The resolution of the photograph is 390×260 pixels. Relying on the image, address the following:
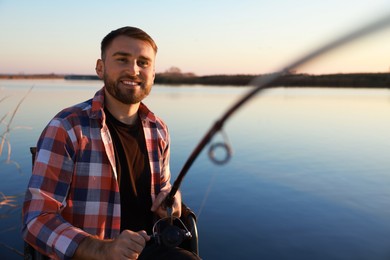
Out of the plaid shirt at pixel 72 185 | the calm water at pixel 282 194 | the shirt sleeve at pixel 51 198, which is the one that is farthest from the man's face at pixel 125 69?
the calm water at pixel 282 194

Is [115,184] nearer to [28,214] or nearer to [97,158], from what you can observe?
[97,158]

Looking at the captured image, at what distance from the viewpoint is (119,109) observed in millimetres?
2574

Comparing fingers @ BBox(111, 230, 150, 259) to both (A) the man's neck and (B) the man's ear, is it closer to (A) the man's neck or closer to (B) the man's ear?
(A) the man's neck

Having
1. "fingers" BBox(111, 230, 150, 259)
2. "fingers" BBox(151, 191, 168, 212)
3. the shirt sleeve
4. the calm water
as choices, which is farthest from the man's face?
"fingers" BBox(111, 230, 150, 259)

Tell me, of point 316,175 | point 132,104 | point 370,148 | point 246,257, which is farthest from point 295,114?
point 132,104

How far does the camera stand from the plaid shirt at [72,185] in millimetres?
1980

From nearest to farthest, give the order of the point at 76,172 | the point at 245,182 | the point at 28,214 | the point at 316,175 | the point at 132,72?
the point at 28,214 → the point at 76,172 → the point at 132,72 → the point at 245,182 → the point at 316,175

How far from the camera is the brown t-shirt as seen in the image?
7.95 feet

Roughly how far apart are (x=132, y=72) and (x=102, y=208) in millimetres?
923

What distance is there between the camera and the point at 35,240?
2.02 meters

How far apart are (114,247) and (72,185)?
53cm

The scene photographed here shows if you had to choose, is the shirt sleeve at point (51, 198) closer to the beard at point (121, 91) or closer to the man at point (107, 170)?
the man at point (107, 170)

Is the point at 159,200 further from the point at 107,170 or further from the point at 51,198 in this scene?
the point at 51,198

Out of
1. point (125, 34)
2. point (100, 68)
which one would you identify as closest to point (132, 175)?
point (100, 68)
